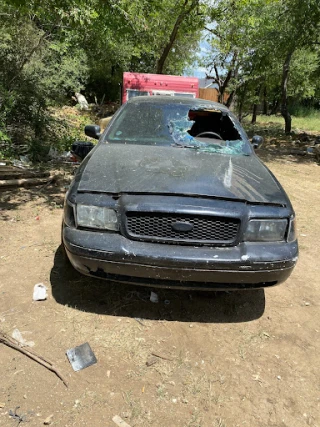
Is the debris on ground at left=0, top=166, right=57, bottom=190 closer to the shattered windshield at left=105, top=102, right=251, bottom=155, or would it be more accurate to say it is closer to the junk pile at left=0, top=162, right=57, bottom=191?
the junk pile at left=0, top=162, right=57, bottom=191

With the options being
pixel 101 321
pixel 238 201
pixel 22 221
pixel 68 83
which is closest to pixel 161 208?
pixel 238 201

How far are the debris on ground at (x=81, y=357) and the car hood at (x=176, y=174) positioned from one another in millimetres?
1112

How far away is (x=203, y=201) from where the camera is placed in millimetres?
2459

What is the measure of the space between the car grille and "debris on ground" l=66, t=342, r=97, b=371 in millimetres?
846

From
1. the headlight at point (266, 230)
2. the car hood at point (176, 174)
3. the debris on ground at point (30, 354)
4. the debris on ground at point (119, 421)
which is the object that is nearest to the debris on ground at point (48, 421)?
the debris on ground at point (30, 354)

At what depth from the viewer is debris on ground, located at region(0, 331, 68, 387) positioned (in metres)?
2.25

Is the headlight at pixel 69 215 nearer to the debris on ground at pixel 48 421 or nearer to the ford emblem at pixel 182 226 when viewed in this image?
the ford emblem at pixel 182 226

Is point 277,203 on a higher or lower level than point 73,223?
higher

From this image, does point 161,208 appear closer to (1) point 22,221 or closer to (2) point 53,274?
(2) point 53,274

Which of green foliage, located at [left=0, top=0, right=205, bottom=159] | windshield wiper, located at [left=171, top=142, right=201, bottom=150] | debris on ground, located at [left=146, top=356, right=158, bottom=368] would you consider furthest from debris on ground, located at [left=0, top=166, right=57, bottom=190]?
debris on ground, located at [left=146, top=356, right=158, bottom=368]

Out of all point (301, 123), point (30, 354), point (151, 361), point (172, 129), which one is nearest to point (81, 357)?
point (30, 354)

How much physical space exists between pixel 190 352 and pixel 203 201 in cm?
109

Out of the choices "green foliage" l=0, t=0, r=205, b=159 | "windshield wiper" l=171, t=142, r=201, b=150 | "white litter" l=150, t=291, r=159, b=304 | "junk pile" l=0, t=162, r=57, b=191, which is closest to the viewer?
"white litter" l=150, t=291, r=159, b=304

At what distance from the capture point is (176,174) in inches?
110
